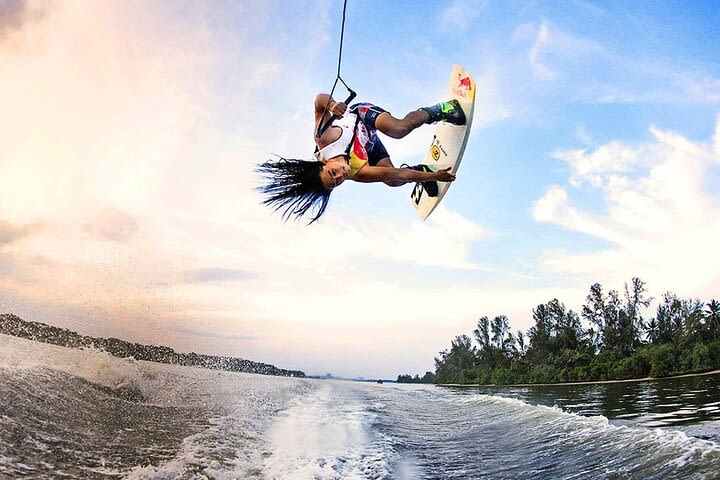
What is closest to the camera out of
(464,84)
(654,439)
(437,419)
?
(654,439)

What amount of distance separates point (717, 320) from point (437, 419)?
2234 inches

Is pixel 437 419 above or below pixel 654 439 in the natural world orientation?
below

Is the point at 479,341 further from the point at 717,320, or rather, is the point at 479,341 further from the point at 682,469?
the point at 682,469

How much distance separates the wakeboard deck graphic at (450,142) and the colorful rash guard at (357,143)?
1430mm

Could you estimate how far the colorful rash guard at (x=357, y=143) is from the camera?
5453 millimetres

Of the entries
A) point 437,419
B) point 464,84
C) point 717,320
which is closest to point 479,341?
point 717,320

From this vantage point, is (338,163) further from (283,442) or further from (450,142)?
(283,442)

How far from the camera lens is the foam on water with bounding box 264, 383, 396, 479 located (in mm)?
5691

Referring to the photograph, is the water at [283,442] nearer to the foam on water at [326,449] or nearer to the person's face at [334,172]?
the foam on water at [326,449]

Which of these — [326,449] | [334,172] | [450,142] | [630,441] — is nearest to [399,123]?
[334,172]

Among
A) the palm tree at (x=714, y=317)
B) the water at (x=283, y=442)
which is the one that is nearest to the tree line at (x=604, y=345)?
the palm tree at (x=714, y=317)

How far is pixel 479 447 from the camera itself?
7.81 meters

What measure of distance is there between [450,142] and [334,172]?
8.63 ft

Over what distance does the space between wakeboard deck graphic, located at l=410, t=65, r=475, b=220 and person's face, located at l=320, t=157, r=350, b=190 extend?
2.11 m
